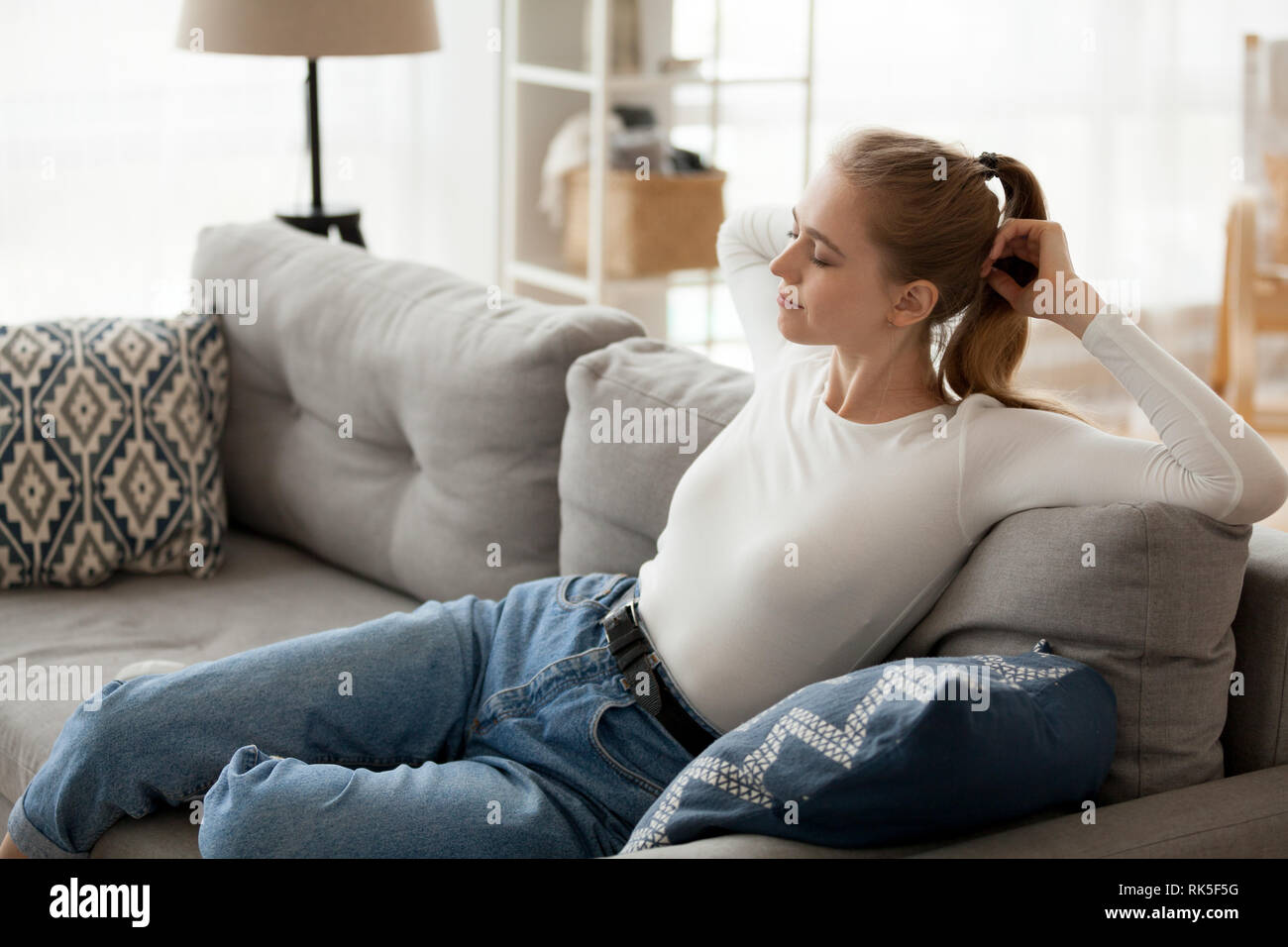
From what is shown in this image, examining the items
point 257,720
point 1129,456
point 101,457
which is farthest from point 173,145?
point 1129,456

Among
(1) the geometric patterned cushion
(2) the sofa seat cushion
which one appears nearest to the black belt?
(2) the sofa seat cushion

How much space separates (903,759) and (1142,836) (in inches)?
9.8

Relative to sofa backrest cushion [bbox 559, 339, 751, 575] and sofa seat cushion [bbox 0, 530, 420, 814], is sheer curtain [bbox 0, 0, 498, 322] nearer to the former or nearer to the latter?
sofa seat cushion [bbox 0, 530, 420, 814]

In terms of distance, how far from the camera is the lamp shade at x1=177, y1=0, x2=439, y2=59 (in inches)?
96.9

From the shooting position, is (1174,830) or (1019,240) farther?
(1019,240)

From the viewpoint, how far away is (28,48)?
10.7ft

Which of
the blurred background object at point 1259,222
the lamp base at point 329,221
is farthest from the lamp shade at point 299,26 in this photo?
the blurred background object at point 1259,222

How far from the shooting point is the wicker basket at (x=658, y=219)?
357cm

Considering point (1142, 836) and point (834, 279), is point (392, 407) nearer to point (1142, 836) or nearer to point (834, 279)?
point (834, 279)

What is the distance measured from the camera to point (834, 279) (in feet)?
4.56
